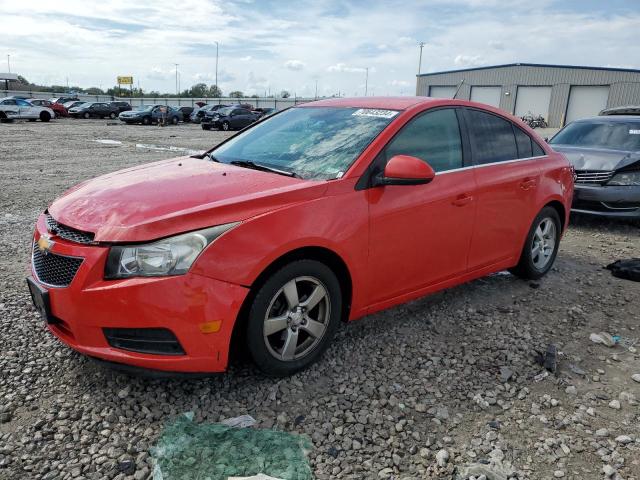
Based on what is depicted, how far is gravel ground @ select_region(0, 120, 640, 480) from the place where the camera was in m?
2.53

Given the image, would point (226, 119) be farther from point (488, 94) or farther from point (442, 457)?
point (442, 457)

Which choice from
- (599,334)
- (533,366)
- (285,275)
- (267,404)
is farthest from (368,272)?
(599,334)

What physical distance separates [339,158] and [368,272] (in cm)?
76

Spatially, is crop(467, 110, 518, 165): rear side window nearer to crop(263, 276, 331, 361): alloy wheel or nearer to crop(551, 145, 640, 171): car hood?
crop(263, 276, 331, 361): alloy wheel

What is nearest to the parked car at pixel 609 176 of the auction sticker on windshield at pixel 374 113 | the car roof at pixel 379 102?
the car roof at pixel 379 102

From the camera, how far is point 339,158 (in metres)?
3.42

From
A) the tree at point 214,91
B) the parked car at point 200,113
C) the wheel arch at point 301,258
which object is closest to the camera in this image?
the wheel arch at point 301,258

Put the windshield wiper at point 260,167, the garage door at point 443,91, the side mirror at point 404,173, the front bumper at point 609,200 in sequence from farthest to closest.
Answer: the garage door at point 443,91 < the front bumper at point 609,200 < the windshield wiper at point 260,167 < the side mirror at point 404,173

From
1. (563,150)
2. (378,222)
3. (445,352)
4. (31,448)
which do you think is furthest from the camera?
(563,150)

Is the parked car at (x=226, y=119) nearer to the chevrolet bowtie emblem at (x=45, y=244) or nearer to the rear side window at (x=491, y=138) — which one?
the rear side window at (x=491, y=138)

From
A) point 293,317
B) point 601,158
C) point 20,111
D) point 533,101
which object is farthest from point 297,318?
point 533,101

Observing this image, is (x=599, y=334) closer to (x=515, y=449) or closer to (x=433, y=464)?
(x=515, y=449)

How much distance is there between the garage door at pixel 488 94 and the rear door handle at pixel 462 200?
46.4 metres

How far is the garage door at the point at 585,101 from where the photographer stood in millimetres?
41312
